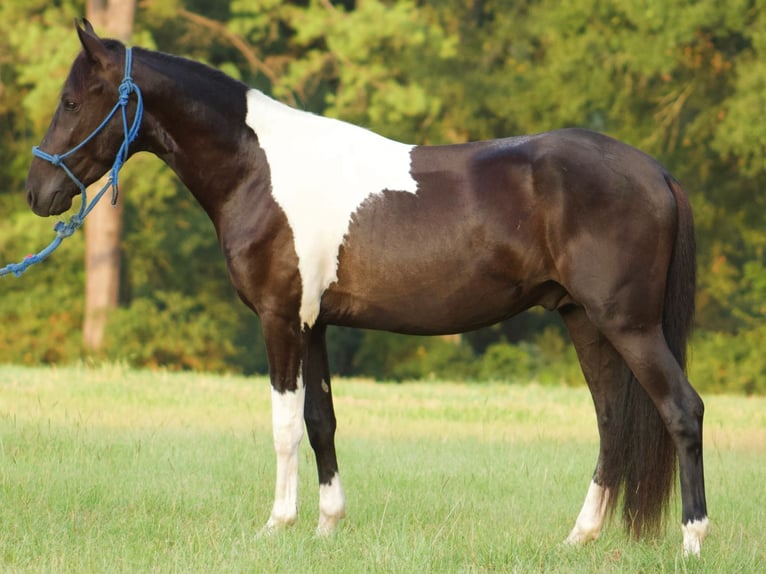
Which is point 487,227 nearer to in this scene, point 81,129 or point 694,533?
point 694,533

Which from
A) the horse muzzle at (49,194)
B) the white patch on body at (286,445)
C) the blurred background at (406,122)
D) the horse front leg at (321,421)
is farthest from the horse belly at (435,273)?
the blurred background at (406,122)

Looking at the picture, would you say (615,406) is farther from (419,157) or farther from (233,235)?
(233,235)

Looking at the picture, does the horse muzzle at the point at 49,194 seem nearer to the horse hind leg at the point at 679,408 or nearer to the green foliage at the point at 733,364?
the horse hind leg at the point at 679,408

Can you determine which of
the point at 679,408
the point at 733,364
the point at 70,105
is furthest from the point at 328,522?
the point at 733,364

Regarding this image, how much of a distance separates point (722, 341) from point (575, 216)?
18434 millimetres

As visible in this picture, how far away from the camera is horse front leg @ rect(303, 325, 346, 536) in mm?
6246

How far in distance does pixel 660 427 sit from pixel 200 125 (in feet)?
9.47

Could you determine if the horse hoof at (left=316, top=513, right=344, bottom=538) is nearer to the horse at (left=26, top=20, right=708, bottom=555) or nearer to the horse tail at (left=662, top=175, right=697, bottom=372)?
the horse at (left=26, top=20, right=708, bottom=555)

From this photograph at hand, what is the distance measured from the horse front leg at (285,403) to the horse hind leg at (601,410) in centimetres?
148

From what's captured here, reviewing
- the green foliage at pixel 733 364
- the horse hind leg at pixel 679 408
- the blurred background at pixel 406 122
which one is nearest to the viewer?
the horse hind leg at pixel 679 408

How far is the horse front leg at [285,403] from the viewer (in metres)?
5.94

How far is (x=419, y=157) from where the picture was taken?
6.02 m

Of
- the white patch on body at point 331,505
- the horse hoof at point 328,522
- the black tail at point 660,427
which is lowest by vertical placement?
the horse hoof at point 328,522

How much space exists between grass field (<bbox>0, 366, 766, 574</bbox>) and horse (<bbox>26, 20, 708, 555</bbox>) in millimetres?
432
